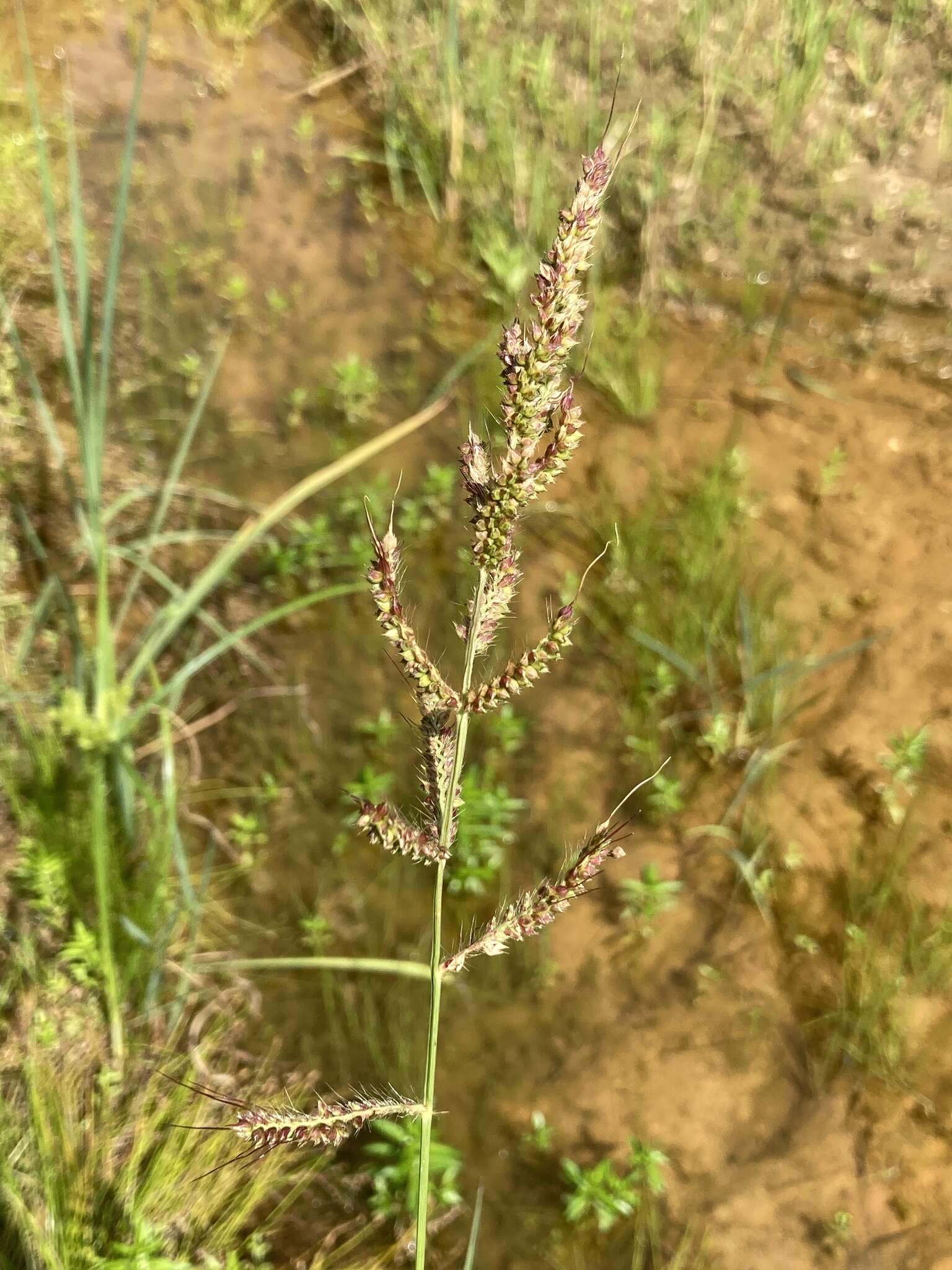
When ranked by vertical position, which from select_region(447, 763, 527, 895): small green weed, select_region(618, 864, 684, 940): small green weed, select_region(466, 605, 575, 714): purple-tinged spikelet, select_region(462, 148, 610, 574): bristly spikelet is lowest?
select_region(618, 864, 684, 940): small green weed

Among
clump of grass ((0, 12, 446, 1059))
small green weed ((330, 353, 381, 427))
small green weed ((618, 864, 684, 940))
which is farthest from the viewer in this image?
small green weed ((330, 353, 381, 427))

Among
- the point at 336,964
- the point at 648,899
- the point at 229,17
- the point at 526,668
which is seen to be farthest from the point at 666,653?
the point at 229,17

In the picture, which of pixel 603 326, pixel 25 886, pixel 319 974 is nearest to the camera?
pixel 25 886

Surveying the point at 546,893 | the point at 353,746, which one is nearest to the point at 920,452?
the point at 353,746

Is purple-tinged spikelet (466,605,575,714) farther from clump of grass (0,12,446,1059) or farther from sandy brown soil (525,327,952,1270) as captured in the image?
sandy brown soil (525,327,952,1270)

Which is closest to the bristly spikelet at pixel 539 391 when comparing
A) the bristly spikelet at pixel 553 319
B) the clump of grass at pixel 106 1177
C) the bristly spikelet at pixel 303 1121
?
the bristly spikelet at pixel 553 319

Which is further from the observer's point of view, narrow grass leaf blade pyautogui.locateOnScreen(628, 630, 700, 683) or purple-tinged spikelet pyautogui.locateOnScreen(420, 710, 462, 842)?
narrow grass leaf blade pyautogui.locateOnScreen(628, 630, 700, 683)

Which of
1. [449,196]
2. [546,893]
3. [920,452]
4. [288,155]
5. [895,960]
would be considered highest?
[288,155]

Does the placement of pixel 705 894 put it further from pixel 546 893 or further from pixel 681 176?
pixel 681 176

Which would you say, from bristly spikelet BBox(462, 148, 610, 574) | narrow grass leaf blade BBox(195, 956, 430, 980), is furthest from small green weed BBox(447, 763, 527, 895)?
bristly spikelet BBox(462, 148, 610, 574)
